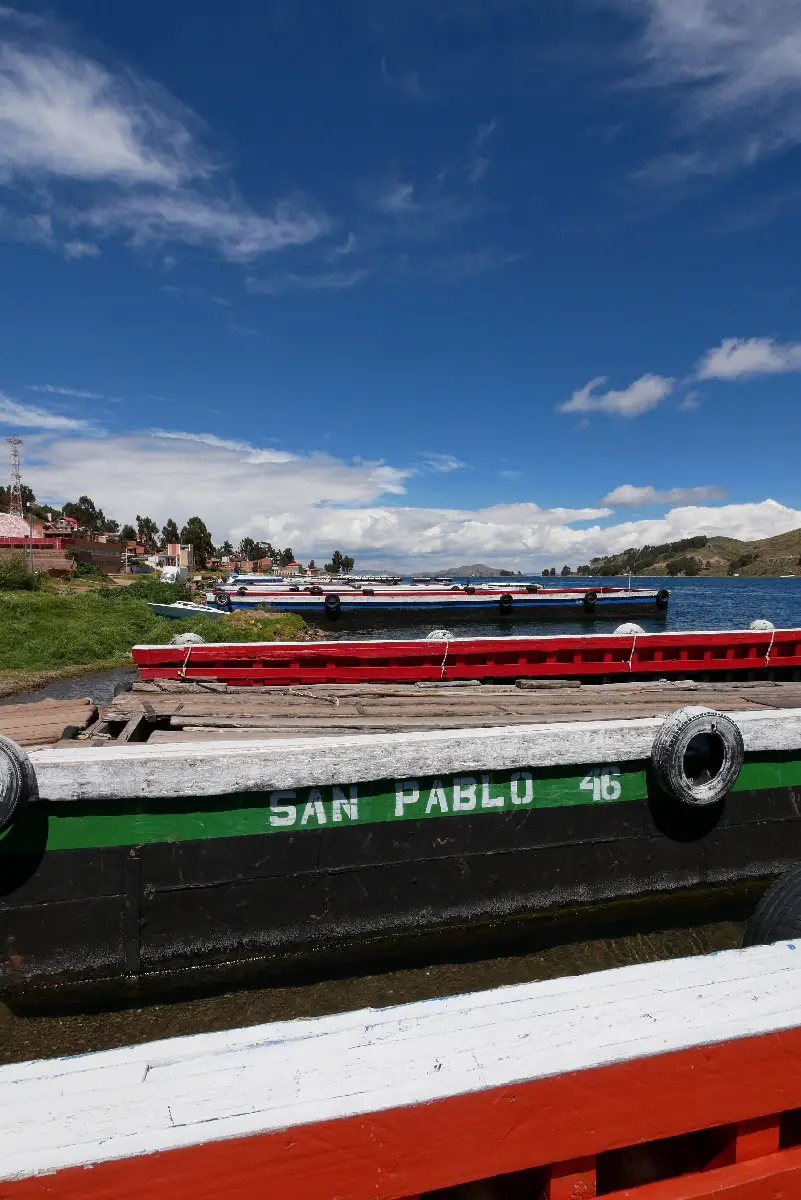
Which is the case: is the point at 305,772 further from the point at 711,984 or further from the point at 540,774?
the point at 711,984

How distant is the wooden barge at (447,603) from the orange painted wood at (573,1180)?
1262 inches

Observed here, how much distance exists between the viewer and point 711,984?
6.66 ft

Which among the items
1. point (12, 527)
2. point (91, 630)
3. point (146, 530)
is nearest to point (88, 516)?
point (146, 530)

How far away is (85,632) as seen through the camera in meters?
25.1

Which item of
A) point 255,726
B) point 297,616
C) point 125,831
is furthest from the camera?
point 297,616

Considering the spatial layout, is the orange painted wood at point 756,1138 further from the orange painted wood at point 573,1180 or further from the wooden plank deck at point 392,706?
the wooden plank deck at point 392,706

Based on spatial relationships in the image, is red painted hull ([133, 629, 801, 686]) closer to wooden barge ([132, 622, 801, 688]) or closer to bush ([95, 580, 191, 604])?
wooden barge ([132, 622, 801, 688])

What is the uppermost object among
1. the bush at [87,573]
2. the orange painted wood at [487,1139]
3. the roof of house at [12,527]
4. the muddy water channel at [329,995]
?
the roof of house at [12,527]

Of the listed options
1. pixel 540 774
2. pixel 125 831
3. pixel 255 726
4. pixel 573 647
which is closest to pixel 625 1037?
pixel 540 774

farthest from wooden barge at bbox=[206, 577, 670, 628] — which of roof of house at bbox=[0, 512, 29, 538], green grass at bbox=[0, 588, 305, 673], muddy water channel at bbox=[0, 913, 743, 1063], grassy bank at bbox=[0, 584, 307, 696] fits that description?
roof of house at bbox=[0, 512, 29, 538]

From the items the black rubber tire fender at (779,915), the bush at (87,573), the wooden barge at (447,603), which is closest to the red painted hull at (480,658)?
the black rubber tire fender at (779,915)

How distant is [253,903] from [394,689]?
3685 mm

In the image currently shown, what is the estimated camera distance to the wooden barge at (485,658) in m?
10.7

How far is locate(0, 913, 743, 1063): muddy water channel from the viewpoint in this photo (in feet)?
13.8
